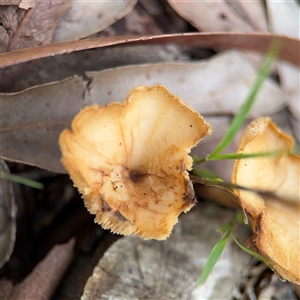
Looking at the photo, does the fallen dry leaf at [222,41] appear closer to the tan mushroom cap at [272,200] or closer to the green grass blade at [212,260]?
the tan mushroom cap at [272,200]

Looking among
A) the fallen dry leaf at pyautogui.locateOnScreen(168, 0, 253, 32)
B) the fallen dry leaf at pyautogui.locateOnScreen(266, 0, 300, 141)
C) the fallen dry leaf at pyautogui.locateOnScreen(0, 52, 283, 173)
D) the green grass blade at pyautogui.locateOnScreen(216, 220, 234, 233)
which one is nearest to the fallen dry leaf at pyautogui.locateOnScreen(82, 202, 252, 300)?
the green grass blade at pyautogui.locateOnScreen(216, 220, 234, 233)

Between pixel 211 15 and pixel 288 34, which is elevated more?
pixel 211 15

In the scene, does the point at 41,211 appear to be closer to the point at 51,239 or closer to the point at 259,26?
the point at 51,239

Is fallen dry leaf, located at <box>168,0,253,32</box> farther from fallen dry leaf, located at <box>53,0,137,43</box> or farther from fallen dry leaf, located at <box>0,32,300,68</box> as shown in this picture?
fallen dry leaf, located at <box>53,0,137,43</box>

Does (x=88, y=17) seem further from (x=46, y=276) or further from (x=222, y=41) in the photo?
(x=46, y=276)

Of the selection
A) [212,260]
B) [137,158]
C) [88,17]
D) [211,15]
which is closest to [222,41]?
[211,15]

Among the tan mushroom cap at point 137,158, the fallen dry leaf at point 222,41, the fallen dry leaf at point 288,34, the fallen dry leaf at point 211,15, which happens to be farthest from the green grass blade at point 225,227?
the fallen dry leaf at point 211,15
